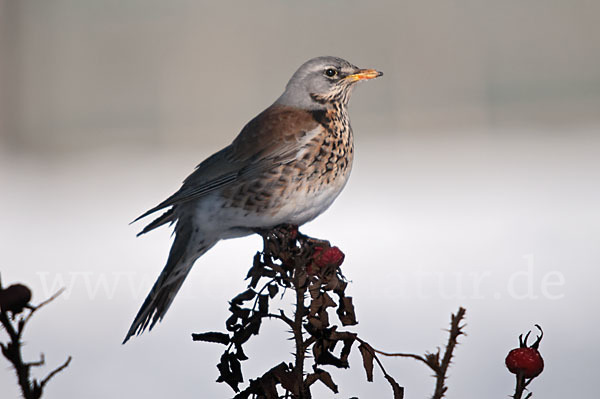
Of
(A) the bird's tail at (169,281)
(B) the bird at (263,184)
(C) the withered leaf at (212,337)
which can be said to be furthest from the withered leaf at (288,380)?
(B) the bird at (263,184)

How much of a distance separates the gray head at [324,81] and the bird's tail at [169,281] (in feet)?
1.55

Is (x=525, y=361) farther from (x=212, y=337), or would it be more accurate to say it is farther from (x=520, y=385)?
(x=212, y=337)

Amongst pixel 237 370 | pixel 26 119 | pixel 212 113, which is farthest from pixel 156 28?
pixel 237 370

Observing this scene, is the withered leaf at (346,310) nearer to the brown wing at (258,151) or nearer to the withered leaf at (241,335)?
the withered leaf at (241,335)

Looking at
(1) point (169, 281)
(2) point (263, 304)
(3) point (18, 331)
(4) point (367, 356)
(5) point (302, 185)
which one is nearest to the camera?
(3) point (18, 331)

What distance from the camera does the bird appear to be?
170 centimetres

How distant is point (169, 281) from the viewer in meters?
1.59

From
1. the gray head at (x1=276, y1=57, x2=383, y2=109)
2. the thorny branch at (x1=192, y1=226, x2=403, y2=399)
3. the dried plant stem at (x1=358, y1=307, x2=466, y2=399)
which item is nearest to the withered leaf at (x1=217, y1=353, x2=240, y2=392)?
the thorny branch at (x1=192, y1=226, x2=403, y2=399)

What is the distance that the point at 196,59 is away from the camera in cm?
653

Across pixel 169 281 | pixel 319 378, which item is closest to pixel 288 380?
pixel 319 378

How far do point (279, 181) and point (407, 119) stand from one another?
4766 millimetres

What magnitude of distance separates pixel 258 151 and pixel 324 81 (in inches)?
10.7

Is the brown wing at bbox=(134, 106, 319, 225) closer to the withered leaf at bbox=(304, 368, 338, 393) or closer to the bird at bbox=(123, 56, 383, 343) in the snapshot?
the bird at bbox=(123, 56, 383, 343)

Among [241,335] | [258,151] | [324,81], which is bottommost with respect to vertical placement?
[241,335]
